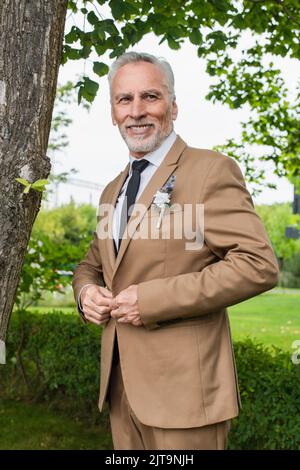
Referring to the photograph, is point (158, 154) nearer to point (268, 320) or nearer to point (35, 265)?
point (35, 265)

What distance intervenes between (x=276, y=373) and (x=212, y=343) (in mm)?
2821

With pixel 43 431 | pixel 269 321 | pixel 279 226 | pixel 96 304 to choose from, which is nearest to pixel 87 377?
pixel 43 431

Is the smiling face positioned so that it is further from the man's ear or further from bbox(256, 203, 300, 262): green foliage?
bbox(256, 203, 300, 262): green foliage

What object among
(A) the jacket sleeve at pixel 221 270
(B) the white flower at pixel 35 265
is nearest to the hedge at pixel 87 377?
(B) the white flower at pixel 35 265

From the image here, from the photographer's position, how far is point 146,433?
2.77m

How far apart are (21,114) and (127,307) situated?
3.14 feet

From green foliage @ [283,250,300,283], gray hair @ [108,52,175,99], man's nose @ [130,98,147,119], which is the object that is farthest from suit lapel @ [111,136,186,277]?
green foliage @ [283,250,300,283]

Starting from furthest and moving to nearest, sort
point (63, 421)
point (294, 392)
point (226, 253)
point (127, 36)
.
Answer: point (63, 421)
point (294, 392)
point (127, 36)
point (226, 253)

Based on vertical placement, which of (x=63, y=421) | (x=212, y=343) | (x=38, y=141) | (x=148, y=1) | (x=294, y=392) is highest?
(x=148, y=1)

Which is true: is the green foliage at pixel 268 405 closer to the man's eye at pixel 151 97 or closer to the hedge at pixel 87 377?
the hedge at pixel 87 377

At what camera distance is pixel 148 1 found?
4.96 metres

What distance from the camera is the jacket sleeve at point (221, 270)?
2.54m

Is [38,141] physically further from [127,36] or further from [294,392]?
[294,392]

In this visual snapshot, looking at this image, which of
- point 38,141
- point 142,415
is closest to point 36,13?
point 38,141
